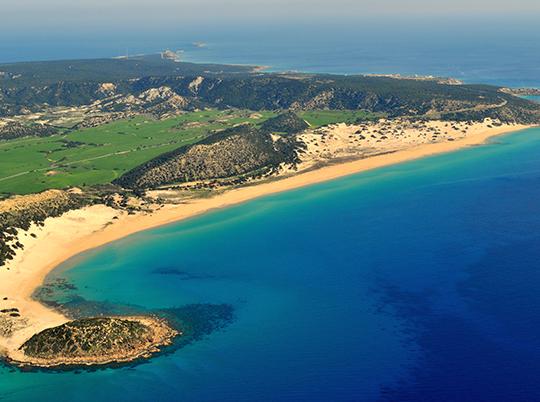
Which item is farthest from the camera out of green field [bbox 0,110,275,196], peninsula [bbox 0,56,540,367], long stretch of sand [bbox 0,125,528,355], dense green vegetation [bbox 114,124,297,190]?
green field [bbox 0,110,275,196]

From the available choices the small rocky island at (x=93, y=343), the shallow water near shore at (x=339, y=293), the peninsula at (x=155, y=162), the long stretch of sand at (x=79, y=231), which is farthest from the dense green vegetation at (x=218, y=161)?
the small rocky island at (x=93, y=343)

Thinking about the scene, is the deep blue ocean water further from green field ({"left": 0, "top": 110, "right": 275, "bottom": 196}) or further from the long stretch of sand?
green field ({"left": 0, "top": 110, "right": 275, "bottom": 196})

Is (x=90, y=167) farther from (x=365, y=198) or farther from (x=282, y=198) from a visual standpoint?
(x=365, y=198)

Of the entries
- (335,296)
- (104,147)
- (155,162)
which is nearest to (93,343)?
(335,296)

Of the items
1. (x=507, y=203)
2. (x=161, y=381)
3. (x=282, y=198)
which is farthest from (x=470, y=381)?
(x=282, y=198)

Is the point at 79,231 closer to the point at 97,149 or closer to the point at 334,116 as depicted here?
the point at 97,149

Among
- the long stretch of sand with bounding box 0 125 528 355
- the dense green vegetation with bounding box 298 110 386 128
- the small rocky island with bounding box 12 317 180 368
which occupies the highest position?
the dense green vegetation with bounding box 298 110 386 128

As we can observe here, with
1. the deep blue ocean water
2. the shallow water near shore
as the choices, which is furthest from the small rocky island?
the shallow water near shore
